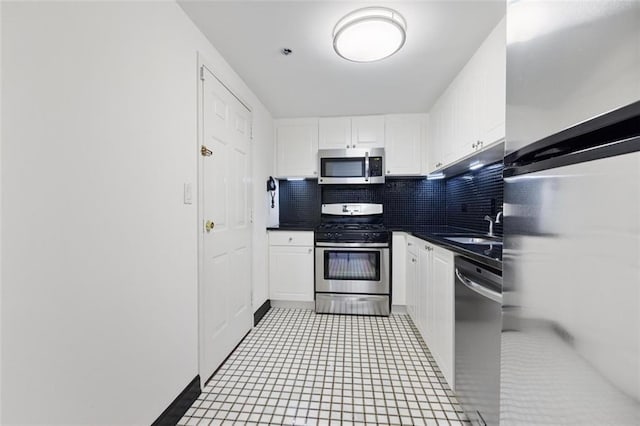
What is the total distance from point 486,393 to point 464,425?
0.39 m

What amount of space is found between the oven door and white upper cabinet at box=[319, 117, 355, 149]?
121 centimetres

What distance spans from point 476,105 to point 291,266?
226 centimetres

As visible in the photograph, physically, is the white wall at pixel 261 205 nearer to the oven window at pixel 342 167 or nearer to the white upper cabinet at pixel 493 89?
the oven window at pixel 342 167

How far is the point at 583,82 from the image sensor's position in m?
0.44

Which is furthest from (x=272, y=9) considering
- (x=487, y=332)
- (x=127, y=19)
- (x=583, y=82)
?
(x=487, y=332)

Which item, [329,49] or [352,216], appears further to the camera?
[352,216]

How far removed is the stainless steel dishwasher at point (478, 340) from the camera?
1066 mm

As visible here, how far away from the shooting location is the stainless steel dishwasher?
107 cm

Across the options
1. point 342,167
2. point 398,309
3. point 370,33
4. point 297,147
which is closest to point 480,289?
point 370,33

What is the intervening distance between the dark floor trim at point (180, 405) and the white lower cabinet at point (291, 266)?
1.43 metres

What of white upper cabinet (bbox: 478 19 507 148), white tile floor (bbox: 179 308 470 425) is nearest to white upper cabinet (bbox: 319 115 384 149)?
white upper cabinet (bbox: 478 19 507 148)

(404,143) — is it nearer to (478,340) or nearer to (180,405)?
(478,340)

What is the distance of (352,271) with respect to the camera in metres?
2.84

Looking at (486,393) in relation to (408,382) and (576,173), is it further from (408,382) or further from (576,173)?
(576,173)
